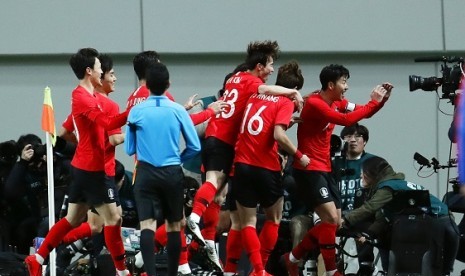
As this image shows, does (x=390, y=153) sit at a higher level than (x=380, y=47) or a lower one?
lower

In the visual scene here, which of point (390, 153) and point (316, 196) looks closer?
point (316, 196)

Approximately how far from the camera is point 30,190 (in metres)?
16.0

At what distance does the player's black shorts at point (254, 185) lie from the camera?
13531mm

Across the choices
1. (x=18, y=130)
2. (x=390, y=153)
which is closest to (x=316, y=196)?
(x=390, y=153)

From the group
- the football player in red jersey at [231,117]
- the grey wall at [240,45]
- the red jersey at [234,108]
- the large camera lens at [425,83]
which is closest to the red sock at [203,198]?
the football player in red jersey at [231,117]

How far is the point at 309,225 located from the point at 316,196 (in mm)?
1371

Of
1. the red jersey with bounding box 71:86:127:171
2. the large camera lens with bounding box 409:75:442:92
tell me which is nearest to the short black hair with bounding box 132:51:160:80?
the red jersey with bounding box 71:86:127:171

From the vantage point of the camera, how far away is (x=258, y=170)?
13.5 m

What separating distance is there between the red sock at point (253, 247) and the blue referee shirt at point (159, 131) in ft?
3.74

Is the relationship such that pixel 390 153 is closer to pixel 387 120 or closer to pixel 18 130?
pixel 387 120

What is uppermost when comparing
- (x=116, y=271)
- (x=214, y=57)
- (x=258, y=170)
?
(x=214, y=57)

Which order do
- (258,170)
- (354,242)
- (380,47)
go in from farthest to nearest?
1. (380,47)
2. (354,242)
3. (258,170)

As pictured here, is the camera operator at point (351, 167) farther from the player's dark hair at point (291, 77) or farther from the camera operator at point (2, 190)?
the camera operator at point (2, 190)

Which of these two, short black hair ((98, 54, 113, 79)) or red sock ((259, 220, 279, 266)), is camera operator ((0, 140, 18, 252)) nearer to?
short black hair ((98, 54, 113, 79))
